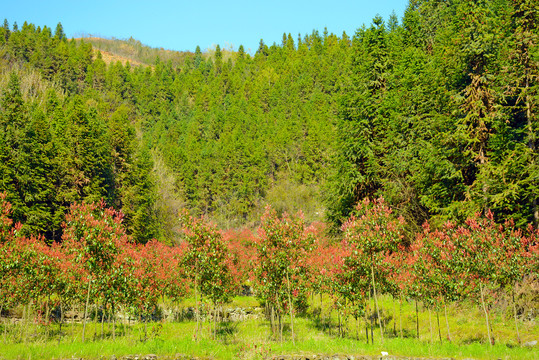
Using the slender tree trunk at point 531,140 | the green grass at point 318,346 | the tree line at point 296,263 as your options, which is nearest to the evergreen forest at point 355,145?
the slender tree trunk at point 531,140

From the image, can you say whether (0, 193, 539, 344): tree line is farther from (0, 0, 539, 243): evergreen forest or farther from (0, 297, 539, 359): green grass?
(0, 0, 539, 243): evergreen forest

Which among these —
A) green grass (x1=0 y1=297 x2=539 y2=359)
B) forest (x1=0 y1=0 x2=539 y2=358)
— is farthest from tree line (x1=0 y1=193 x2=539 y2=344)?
green grass (x1=0 y1=297 x2=539 y2=359)

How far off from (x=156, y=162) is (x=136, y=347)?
65066mm

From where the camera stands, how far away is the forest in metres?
20.1

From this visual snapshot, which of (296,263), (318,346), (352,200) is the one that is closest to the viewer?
(318,346)

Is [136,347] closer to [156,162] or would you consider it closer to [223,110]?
[156,162]

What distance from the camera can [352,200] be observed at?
127 feet

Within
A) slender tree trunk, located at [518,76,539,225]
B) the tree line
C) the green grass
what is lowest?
the green grass

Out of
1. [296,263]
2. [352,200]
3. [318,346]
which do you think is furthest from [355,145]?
[318,346]

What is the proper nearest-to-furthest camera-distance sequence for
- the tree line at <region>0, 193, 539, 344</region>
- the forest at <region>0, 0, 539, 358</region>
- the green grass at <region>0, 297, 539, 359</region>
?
the green grass at <region>0, 297, 539, 359</region> → the tree line at <region>0, 193, 539, 344</region> → the forest at <region>0, 0, 539, 358</region>

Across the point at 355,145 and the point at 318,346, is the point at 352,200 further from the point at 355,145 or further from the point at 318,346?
the point at 318,346

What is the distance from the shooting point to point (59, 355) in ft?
54.2

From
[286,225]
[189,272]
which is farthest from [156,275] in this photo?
[286,225]

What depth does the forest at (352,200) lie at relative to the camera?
20109 millimetres
